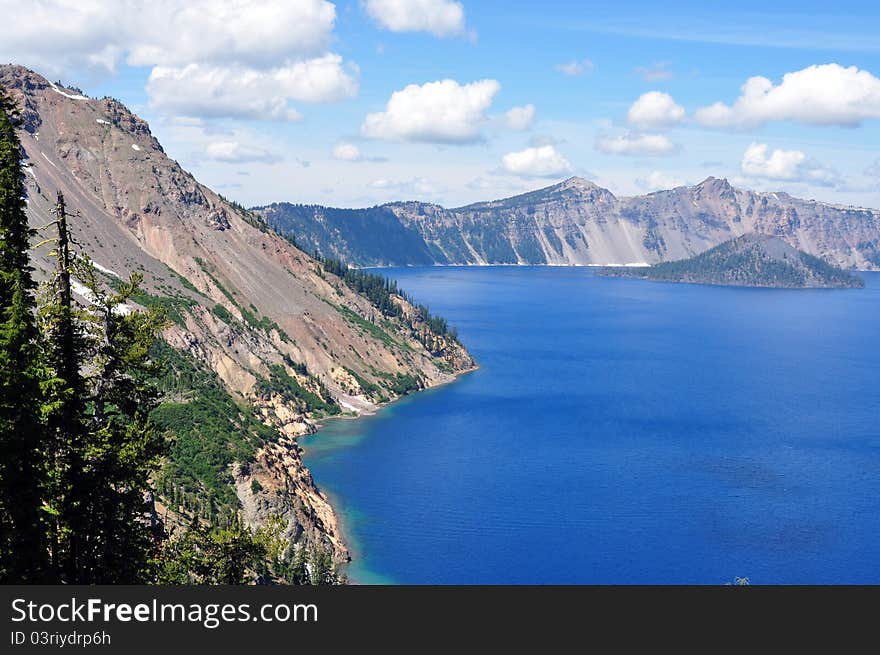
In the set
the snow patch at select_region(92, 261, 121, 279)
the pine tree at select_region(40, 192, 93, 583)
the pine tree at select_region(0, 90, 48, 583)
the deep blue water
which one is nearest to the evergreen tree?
the pine tree at select_region(40, 192, 93, 583)

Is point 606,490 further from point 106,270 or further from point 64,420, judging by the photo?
point 64,420

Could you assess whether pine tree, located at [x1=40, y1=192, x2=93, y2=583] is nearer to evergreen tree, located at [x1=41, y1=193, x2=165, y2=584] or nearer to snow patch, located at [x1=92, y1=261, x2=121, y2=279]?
evergreen tree, located at [x1=41, y1=193, x2=165, y2=584]

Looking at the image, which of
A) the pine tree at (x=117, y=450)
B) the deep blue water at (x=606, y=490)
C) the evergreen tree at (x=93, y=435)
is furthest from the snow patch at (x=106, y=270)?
the pine tree at (x=117, y=450)

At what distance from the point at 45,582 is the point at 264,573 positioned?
31.6m

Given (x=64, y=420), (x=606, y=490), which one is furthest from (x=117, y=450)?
(x=606, y=490)

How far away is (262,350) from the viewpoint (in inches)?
7160

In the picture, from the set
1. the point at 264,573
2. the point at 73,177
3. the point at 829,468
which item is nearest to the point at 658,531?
the point at 829,468

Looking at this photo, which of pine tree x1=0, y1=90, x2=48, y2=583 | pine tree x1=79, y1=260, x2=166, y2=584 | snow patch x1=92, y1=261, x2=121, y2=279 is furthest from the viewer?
snow patch x1=92, y1=261, x2=121, y2=279

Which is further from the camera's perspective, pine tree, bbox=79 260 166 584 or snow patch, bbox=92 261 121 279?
snow patch, bbox=92 261 121 279

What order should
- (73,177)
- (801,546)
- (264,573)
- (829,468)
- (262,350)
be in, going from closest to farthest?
1. (264,573)
2. (801,546)
3. (829,468)
4. (262,350)
5. (73,177)

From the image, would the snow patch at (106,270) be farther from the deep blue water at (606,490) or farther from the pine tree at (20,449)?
the pine tree at (20,449)
